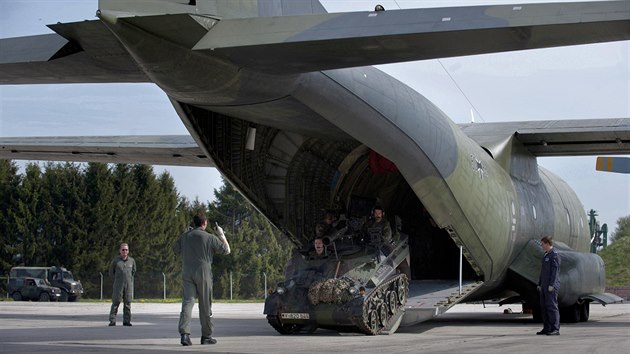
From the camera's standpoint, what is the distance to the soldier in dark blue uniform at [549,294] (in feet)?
51.7

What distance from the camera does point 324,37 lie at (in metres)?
10.5

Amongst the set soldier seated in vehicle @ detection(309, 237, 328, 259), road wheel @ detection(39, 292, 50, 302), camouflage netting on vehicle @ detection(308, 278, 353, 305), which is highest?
soldier seated in vehicle @ detection(309, 237, 328, 259)

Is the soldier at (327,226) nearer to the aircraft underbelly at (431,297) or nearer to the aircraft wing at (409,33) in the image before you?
the aircraft underbelly at (431,297)

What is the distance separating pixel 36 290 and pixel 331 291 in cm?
3371

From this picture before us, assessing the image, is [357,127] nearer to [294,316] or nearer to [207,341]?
[294,316]

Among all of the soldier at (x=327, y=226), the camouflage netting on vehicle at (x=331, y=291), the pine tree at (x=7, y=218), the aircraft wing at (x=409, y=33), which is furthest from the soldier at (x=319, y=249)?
the pine tree at (x=7, y=218)

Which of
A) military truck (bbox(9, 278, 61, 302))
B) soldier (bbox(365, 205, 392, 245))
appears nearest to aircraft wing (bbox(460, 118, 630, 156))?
soldier (bbox(365, 205, 392, 245))

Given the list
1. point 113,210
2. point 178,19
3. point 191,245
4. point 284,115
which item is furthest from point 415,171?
point 113,210

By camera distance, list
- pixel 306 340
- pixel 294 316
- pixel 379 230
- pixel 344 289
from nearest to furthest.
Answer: pixel 306 340
pixel 344 289
pixel 294 316
pixel 379 230

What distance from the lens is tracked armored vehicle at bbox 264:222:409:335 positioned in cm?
1495

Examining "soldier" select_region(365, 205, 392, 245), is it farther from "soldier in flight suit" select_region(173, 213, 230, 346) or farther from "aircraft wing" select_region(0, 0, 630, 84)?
"aircraft wing" select_region(0, 0, 630, 84)

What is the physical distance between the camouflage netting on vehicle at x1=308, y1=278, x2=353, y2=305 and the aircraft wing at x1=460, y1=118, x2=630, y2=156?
5.96 metres

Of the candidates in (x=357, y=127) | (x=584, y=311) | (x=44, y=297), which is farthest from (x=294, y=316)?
(x=44, y=297)

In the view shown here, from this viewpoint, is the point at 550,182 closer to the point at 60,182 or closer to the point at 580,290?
the point at 580,290
